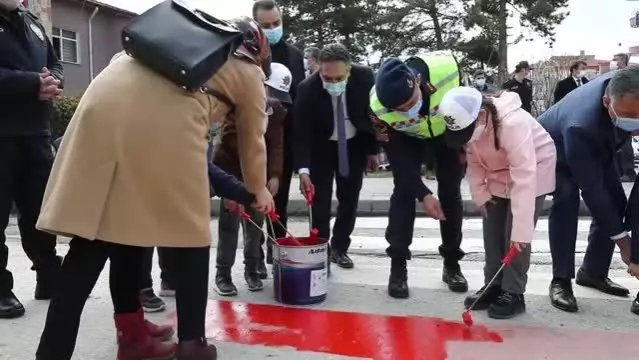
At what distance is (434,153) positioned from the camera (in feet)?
12.7

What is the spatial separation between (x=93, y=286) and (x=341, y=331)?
49.1 inches

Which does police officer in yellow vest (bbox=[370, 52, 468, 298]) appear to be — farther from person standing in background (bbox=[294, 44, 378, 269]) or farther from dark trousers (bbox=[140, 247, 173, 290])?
dark trousers (bbox=[140, 247, 173, 290])

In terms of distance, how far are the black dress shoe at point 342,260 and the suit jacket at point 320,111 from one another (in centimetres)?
79

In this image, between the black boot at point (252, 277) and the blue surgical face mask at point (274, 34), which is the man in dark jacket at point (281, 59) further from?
the black boot at point (252, 277)

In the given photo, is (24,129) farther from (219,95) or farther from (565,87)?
(565,87)

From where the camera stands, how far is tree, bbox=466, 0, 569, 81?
901 inches

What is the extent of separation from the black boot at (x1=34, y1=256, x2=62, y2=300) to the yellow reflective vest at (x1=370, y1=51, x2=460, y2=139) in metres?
1.93

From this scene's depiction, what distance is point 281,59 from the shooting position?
4.47m

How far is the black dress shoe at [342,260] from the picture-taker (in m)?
4.55

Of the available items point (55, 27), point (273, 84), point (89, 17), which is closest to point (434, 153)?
point (273, 84)

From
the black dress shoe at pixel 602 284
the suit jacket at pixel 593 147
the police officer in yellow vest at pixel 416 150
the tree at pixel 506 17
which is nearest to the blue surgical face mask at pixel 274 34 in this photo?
the police officer in yellow vest at pixel 416 150

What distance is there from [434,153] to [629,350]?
4.81 ft

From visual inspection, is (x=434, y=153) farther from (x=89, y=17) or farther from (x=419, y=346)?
(x=89, y=17)

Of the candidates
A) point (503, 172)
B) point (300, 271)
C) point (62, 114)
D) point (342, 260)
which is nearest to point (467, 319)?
point (503, 172)
